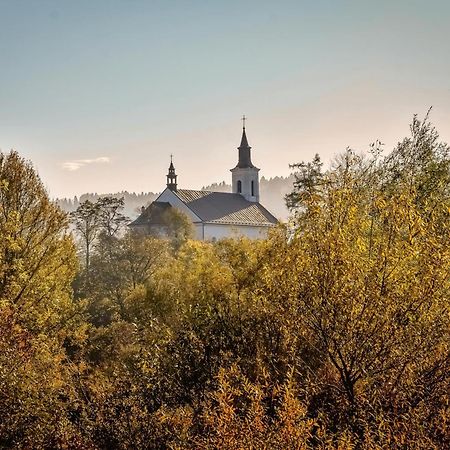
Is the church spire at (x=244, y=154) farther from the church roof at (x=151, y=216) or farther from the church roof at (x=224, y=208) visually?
the church roof at (x=151, y=216)

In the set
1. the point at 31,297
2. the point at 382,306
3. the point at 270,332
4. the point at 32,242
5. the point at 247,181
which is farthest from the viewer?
the point at 247,181

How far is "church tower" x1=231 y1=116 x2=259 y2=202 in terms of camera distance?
9875cm

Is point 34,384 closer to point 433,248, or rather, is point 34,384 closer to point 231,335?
point 231,335

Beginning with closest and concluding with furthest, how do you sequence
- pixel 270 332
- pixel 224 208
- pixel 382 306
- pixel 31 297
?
pixel 382 306 < pixel 270 332 < pixel 31 297 < pixel 224 208

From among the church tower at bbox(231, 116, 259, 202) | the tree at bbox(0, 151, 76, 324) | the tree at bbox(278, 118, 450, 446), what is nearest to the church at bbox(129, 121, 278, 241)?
the church tower at bbox(231, 116, 259, 202)

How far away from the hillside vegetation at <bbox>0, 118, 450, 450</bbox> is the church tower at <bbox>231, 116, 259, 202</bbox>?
219 ft

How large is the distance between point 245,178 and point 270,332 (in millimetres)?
81162

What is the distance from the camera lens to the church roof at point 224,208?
8825 centimetres

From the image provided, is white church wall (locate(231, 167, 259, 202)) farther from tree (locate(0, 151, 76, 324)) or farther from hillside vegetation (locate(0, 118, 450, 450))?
tree (locate(0, 151, 76, 324))

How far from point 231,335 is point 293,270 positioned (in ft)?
24.4

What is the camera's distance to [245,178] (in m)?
98.8

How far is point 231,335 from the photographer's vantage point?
65.2 feet

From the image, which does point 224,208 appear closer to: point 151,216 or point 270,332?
point 151,216

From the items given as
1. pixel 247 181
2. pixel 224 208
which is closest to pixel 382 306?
pixel 224 208
